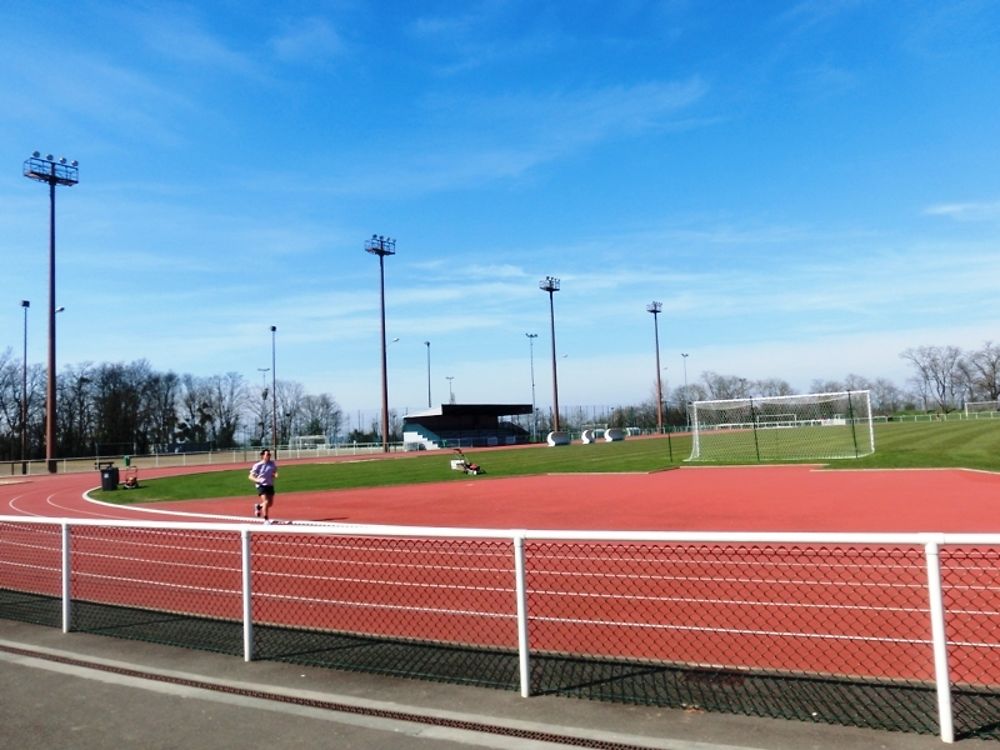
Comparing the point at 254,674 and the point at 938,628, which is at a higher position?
the point at 938,628

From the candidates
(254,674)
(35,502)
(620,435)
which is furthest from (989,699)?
(620,435)

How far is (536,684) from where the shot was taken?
5.25 meters

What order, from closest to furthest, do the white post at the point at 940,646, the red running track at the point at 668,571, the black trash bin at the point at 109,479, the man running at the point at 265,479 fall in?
the white post at the point at 940,646
the red running track at the point at 668,571
the man running at the point at 265,479
the black trash bin at the point at 109,479

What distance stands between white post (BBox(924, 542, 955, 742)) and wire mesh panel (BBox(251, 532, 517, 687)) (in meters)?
2.70

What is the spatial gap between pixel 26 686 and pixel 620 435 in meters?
66.9

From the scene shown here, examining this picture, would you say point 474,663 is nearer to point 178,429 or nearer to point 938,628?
point 938,628

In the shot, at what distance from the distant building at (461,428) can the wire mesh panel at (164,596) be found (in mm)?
55124

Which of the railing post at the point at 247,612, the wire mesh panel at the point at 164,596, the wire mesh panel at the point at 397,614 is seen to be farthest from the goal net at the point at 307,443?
the railing post at the point at 247,612

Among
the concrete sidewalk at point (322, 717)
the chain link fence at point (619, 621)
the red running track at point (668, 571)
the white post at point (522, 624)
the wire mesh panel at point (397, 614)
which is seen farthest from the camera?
the red running track at point (668, 571)

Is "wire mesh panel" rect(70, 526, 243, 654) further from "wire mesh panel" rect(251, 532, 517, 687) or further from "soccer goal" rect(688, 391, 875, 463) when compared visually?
"soccer goal" rect(688, 391, 875, 463)

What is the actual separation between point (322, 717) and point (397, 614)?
3.13m

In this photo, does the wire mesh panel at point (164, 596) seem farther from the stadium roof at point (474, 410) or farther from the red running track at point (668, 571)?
the stadium roof at point (474, 410)

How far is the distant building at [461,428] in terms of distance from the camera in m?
69.0

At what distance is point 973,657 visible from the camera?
5.70m
